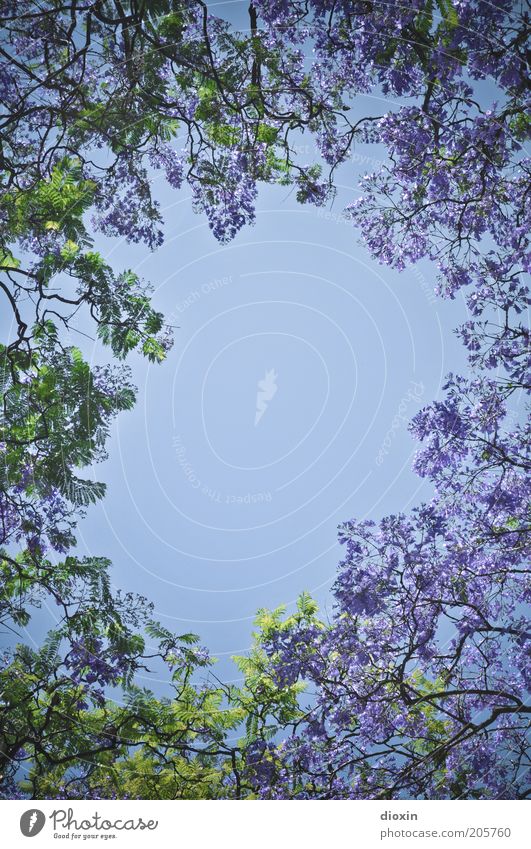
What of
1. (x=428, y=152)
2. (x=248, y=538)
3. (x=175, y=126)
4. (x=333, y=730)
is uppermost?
(x=175, y=126)

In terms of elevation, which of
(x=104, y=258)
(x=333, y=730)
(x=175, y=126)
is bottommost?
(x=333, y=730)

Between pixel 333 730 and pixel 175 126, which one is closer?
pixel 333 730

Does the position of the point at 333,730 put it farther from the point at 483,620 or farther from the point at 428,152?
the point at 428,152

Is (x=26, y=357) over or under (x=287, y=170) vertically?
under

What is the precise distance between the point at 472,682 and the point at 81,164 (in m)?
2.52

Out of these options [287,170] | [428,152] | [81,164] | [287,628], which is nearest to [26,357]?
[81,164]

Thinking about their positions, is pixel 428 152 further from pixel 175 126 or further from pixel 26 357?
pixel 26 357

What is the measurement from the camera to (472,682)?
2.63 meters

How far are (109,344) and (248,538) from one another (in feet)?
3.17

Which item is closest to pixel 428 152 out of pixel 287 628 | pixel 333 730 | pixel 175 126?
pixel 175 126

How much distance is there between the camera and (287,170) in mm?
2822
